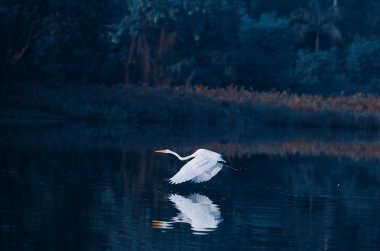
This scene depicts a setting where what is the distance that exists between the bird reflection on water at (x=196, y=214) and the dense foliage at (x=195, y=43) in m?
24.2

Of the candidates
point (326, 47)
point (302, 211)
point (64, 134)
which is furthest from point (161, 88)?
point (302, 211)

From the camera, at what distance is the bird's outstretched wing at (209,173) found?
15.0 meters

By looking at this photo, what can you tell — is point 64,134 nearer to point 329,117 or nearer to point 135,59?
point 329,117

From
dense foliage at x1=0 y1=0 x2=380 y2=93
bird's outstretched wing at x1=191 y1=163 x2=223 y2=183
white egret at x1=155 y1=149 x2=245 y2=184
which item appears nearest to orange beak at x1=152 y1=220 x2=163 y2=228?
white egret at x1=155 y1=149 x2=245 y2=184

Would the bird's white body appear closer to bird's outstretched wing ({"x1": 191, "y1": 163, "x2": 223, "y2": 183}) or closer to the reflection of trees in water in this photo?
bird's outstretched wing ({"x1": 191, "y1": 163, "x2": 223, "y2": 183})

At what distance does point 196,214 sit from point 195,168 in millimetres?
1647

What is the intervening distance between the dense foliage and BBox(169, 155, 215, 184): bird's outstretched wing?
24150mm

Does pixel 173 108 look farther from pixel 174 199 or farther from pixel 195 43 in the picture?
pixel 174 199

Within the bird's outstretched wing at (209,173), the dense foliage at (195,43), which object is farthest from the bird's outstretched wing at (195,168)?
the dense foliage at (195,43)

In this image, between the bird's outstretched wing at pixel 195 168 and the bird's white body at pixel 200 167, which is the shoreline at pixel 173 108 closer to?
the bird's white body at pixel 200 167

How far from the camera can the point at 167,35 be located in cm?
4612

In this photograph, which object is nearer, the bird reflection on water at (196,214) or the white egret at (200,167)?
the bird reflection on water at (196,214)

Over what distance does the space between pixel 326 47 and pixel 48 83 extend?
→ 68.3 ft

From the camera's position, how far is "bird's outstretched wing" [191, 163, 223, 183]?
15016 mm
